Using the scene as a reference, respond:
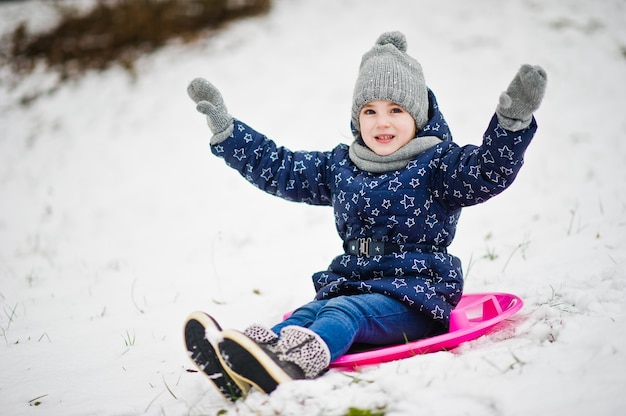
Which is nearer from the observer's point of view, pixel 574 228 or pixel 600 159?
pixel 574 228

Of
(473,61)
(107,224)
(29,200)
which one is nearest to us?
(107,224)

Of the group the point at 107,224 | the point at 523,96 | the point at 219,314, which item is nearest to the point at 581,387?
the point at 523,96

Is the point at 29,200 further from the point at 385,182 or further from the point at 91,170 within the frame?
the point at 385,182

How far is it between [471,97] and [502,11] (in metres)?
2.63

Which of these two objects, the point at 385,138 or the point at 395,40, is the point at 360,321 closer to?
the point at 385,138

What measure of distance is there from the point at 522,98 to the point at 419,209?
1.98 ft

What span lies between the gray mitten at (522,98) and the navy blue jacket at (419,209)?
40 mm

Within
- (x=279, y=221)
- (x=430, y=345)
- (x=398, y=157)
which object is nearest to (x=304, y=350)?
(x=430, y=345)

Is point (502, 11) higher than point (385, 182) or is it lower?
higher

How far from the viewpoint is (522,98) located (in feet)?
6.00

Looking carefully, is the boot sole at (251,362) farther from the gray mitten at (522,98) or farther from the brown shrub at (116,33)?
the brown shrub at (116,33)

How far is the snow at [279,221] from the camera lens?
1669 mm

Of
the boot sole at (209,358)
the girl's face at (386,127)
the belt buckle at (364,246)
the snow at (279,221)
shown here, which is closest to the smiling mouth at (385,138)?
the girl's face at (386,127)

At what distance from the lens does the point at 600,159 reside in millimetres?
4734
